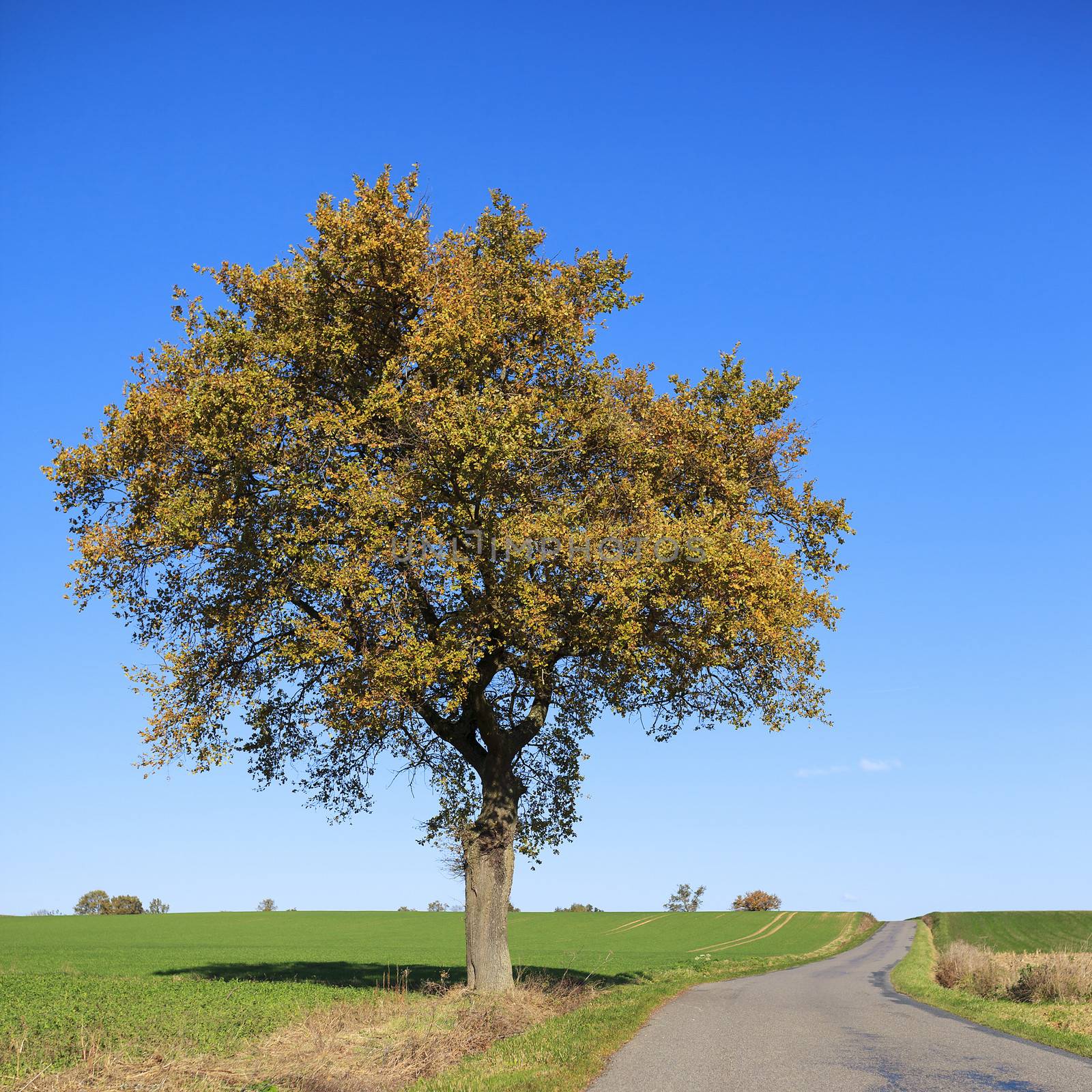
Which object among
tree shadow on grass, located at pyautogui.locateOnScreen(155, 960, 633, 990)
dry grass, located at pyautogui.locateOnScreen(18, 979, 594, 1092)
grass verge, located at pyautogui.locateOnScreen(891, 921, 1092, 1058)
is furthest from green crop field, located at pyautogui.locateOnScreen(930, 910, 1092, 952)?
dry grass, located at pyautogui.locateOnScreen(18, 979, 594, 1092)

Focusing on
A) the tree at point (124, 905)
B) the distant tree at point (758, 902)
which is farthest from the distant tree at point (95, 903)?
the distant tree at point (758, 902)

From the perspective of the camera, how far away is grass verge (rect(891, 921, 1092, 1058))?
1752cm

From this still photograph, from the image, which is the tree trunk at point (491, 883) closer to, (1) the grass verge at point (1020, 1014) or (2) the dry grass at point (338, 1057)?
(2) the dry grass at point (338, 1057)

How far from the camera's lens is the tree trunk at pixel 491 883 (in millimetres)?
Result: 21688

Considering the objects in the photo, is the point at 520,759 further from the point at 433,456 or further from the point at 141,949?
the point at 141,949

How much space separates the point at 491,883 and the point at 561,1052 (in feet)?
30.1

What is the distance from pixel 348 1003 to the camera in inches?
757

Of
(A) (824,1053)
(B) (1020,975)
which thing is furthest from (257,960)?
(A) (824,1053)

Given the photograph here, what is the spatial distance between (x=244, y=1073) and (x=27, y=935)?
2533 inches

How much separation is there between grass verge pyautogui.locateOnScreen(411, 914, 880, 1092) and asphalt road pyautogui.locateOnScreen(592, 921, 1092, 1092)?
1.07 feet

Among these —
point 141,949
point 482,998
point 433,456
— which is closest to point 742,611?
point 433,456

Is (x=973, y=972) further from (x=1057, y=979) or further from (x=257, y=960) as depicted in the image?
(x=257, y=960)

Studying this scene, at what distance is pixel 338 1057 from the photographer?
13.6 metres

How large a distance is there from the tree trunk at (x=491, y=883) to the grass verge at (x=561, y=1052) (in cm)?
245
